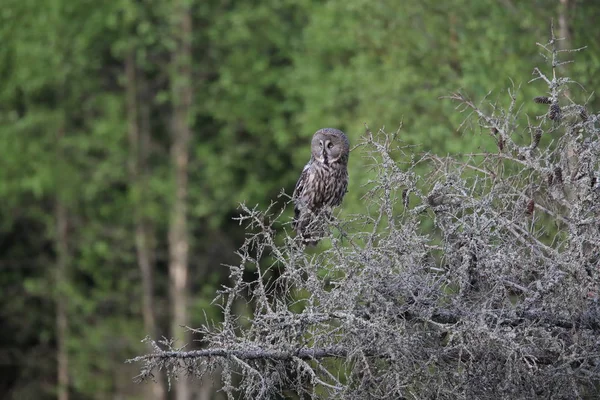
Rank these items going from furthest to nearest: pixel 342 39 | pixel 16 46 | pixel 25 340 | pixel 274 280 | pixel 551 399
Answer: pixel 25 340, pixel 16 46, pixel 342 39, pixel 274 280, pixel 551 399

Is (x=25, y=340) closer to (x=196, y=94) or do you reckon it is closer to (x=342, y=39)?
(x=196, y=94)

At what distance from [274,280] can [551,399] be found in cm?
157

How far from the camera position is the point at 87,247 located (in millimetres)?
18188

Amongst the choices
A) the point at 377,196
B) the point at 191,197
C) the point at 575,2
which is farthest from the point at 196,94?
the point at 377,196

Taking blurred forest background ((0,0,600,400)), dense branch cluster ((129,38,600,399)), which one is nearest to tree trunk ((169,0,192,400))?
blurred forest background ((0,0,600,400))

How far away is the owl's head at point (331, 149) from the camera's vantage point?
9.67 meters

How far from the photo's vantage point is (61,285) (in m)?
18.2

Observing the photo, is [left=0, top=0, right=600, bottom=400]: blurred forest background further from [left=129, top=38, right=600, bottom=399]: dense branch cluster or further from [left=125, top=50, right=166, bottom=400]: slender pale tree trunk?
[left=129, top=38, right=600, bottom=399]: dense branch cluster

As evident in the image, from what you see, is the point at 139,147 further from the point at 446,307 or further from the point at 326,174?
the point at 446,307

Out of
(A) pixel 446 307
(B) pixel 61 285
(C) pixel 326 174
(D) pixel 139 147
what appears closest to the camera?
(A) pixel 446 307

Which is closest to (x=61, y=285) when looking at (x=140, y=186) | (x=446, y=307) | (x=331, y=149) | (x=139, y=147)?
(x=140, y=186)

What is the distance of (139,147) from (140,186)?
57cm

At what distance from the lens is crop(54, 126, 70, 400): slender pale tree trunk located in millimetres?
18359

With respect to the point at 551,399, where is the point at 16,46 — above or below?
above
